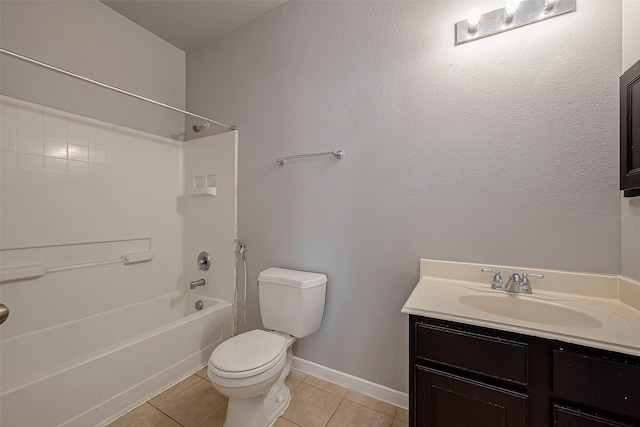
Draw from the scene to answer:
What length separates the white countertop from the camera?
77 cm

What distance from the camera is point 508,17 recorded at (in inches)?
46.4

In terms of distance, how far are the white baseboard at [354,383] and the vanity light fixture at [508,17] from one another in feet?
6.39

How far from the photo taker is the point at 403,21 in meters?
1.44

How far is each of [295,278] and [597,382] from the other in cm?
125

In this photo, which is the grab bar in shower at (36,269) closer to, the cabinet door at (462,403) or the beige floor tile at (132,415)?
the beige floor tile at (132,415)

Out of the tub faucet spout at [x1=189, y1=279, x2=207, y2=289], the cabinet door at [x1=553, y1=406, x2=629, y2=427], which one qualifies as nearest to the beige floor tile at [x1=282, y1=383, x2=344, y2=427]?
the cabinet door at [x1=553, y1=406, x2=629, y2=427]

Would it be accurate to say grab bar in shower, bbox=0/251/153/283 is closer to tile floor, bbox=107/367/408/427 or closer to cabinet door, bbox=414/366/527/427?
tile floor, bbox=107/367/408/427

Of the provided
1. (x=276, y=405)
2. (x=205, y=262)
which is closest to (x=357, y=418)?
(x=276, y=405)

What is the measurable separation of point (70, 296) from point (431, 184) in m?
2.43

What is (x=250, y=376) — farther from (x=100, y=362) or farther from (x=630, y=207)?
(x=630, y=207)

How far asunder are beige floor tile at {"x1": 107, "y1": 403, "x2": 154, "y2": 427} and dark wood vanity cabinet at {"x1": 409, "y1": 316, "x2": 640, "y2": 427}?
56.7 inches

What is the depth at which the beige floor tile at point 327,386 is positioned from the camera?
5.18 feet

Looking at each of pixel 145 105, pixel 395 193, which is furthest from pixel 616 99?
pixel 145 105

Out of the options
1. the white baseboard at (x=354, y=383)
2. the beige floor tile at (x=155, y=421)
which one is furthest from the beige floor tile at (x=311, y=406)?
the beige floor tile at (x=155, y=421)
